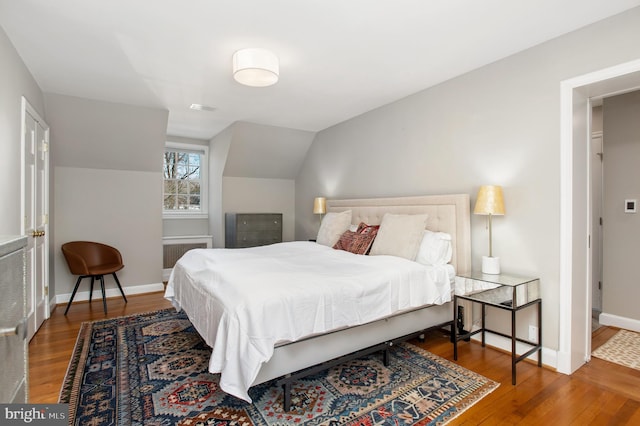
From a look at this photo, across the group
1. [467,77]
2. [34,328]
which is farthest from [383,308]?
[34,328]

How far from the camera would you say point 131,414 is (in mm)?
1855

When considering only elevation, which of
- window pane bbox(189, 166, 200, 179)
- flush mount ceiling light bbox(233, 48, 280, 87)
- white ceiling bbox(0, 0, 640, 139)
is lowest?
window pane bbox(189, 166, 200, 179)

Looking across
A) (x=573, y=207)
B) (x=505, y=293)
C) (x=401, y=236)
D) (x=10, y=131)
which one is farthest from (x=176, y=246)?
(x=573, y=207)

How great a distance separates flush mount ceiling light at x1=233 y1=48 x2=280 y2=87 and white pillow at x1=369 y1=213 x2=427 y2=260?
175cm

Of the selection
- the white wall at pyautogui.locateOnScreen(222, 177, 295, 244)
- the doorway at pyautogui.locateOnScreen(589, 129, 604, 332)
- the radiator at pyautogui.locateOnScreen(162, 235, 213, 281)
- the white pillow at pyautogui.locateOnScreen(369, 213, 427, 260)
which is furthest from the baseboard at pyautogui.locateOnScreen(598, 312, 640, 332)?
the radiator at pyautogui.locateOnScreen(162, 235, 213, 281)

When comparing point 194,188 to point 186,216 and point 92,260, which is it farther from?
point 92,260

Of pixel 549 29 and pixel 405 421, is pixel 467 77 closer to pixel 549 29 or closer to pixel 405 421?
pixel 549 29

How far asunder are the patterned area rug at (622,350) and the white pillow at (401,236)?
5.54ft

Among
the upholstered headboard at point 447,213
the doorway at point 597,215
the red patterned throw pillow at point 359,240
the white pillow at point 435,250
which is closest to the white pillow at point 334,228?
the red patterned throw pillow at point 359,240

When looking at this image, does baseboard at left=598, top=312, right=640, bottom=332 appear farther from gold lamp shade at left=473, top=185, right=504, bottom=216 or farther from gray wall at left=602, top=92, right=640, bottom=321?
gold lamp shade at left=473, top=185, right=504, bottom=216

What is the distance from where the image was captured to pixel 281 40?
2.41m

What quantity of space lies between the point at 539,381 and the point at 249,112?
13.4 ft

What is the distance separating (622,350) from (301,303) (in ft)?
9.29

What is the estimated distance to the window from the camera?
5699 millimetres
